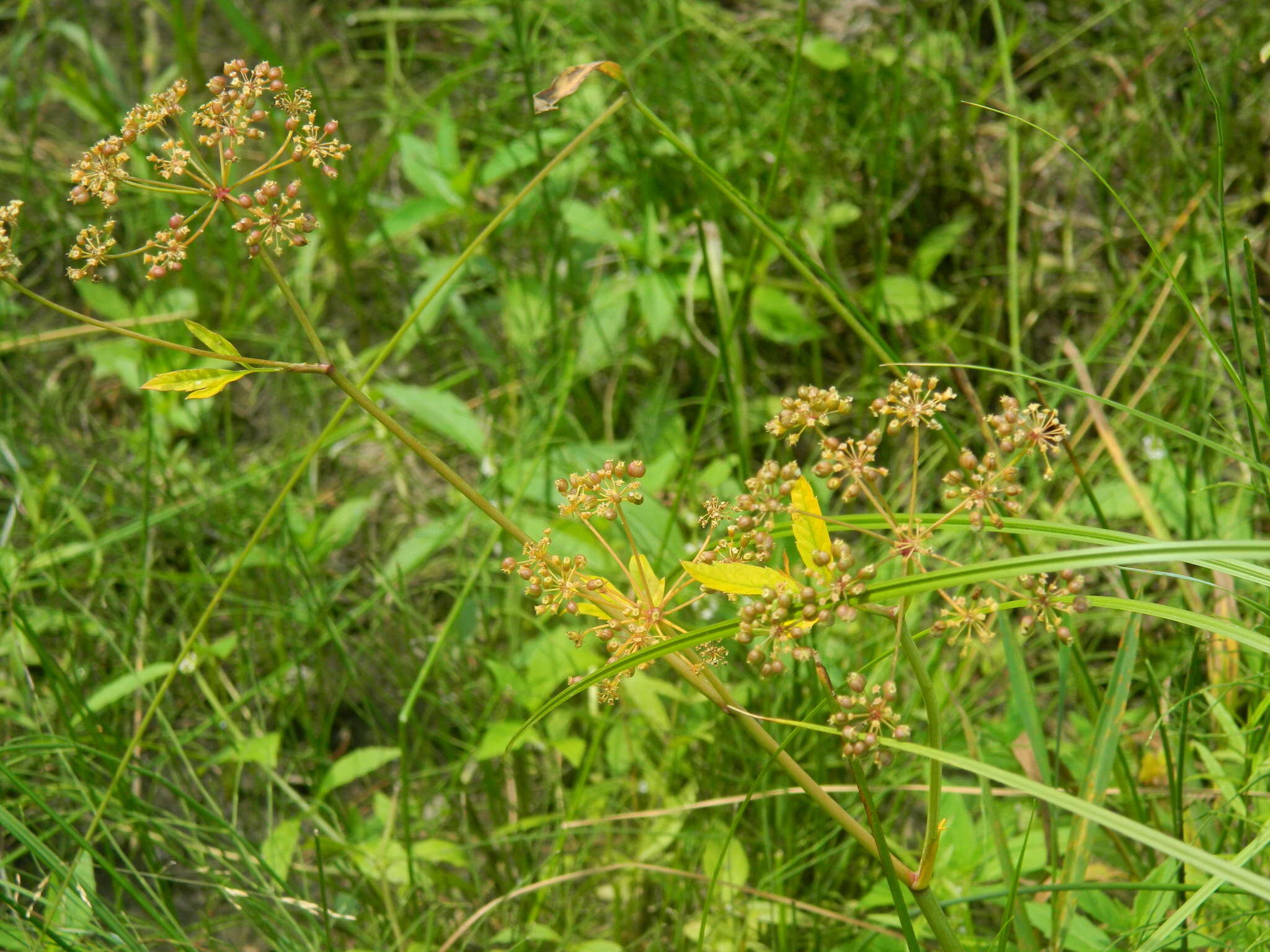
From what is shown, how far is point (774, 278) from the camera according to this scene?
2.34 metres

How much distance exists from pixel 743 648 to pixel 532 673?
1.20 feet

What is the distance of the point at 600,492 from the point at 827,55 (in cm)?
194

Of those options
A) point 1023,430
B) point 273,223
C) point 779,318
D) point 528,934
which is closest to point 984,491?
point 1023,430

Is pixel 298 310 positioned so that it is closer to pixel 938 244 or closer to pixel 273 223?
pixel 273 223

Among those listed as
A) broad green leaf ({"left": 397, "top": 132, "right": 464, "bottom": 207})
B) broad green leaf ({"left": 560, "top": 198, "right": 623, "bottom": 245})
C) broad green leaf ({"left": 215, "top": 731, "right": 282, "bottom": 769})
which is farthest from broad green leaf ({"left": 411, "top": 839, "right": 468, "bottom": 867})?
broad green leaf ({"left": 397, "top": 132, "right": 464, "bottom": 207})

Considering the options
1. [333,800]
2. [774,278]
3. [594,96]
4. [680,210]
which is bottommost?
[333,800]

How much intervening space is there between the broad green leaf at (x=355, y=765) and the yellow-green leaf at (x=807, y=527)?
3.66ft

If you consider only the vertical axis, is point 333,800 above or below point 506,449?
below

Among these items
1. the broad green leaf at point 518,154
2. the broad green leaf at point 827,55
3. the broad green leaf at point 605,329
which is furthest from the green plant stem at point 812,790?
the broad green leaf at point 827,55

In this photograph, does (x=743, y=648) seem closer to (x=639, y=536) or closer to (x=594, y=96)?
(x=639, y=536)

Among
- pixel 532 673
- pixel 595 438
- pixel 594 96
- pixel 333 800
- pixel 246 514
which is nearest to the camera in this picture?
pixel 532 673

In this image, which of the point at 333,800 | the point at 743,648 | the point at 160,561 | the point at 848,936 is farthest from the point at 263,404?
the point at 848,936

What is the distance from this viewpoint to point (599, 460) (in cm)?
193

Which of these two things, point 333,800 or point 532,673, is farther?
point 333,800
